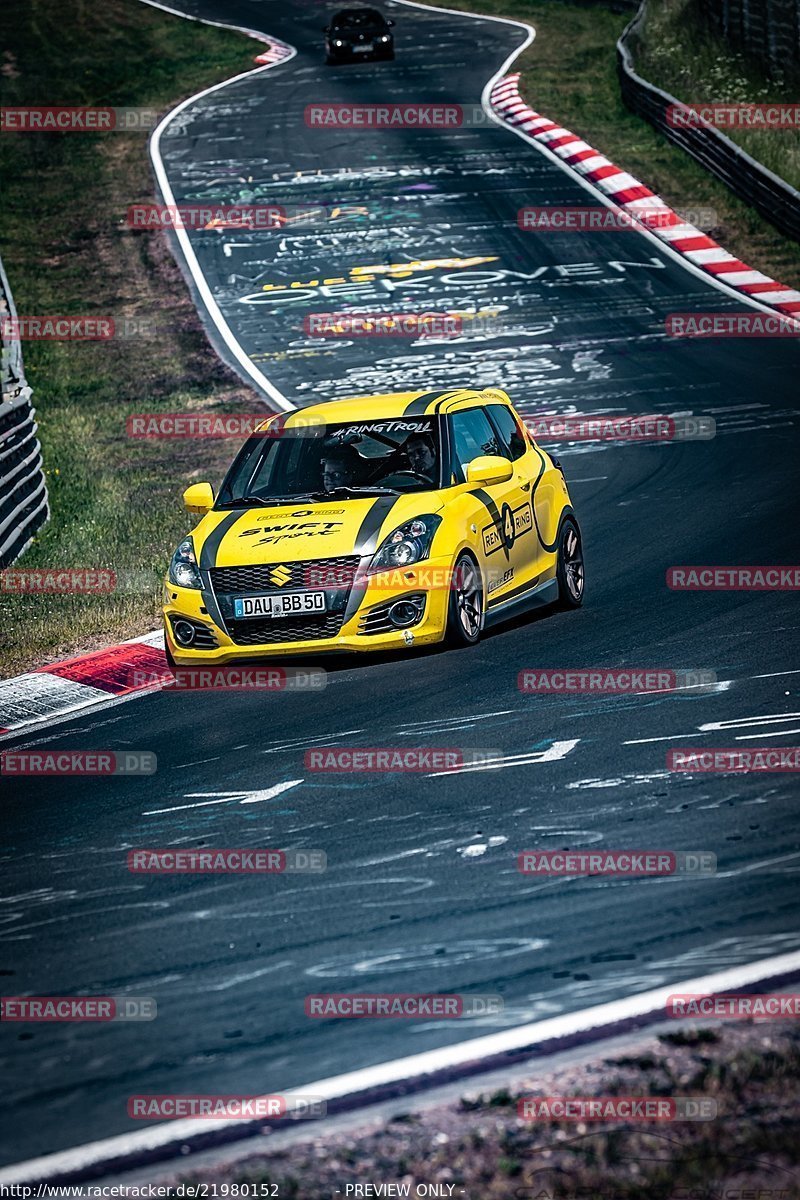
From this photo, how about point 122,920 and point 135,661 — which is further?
point 135,661

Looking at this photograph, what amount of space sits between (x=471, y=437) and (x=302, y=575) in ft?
6.59

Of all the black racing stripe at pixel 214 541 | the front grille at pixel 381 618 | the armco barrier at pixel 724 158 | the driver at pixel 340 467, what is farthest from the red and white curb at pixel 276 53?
the front grille at pixel 381 618

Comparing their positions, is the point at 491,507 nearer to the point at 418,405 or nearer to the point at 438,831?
the point at 418,405

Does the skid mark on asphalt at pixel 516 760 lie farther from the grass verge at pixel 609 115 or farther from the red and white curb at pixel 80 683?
the grass verge at pixel 609 115

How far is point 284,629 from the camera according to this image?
10.4 meters

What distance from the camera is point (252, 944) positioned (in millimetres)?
6293

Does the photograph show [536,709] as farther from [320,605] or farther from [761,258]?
[761,258]

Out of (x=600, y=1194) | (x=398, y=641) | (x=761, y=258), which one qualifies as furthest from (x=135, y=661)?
(x=761, y=258)

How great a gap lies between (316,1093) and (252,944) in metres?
1.28

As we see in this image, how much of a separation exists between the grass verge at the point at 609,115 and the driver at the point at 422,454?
14.5m

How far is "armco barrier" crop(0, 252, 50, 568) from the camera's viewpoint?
15.3 m

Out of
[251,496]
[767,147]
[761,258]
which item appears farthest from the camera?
[767,147]

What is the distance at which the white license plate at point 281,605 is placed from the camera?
10336 mm

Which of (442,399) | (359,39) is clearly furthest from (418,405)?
(359,39)
